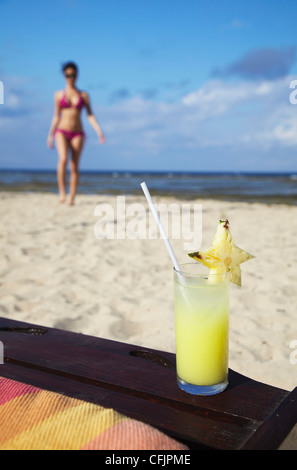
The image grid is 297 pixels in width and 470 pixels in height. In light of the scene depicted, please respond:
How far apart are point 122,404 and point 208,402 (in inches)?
6.6

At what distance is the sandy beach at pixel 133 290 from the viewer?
203 centimetres

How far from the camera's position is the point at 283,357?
190 centimetres

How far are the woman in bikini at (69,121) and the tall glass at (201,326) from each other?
5.42m

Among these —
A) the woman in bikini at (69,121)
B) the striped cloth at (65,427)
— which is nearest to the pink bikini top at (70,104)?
the woman in bikini at (69,121)

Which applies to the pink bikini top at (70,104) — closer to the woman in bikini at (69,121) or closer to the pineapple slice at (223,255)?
the woman in bikini at (69,121)

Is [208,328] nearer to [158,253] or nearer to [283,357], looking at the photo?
[283,357]

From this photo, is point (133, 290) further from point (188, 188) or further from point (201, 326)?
point (188, 188)

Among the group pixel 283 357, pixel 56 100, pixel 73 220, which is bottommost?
pixel 283 357

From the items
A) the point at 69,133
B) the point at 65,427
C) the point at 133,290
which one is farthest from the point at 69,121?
the point at 65,427

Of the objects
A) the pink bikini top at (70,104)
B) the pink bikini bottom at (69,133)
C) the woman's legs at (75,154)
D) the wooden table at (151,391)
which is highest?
the pink bikini top at (70,104)

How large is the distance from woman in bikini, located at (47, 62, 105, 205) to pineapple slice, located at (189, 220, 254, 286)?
5.45 meters

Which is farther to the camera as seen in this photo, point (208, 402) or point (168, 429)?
point (208, 402)
